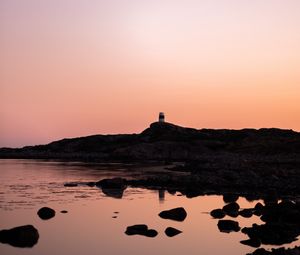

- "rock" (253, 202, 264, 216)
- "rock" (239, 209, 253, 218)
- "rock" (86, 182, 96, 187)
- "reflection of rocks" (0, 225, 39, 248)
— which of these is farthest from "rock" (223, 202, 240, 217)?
"rock" (86, 182, 96, 187)

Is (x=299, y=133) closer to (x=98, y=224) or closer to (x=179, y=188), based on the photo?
(x=179, y=188)

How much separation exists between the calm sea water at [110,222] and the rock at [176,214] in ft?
1.69

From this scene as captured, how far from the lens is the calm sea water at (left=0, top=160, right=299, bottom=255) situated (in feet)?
82.4

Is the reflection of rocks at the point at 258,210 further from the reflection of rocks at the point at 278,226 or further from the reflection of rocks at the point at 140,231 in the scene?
the reflection of rocks at the point at 140,231

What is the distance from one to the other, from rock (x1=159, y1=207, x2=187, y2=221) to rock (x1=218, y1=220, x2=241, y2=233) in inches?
146

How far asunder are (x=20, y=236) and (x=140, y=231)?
7388 mm

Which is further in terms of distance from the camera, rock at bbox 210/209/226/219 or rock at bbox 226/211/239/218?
rock at bbox 210/209/226/219

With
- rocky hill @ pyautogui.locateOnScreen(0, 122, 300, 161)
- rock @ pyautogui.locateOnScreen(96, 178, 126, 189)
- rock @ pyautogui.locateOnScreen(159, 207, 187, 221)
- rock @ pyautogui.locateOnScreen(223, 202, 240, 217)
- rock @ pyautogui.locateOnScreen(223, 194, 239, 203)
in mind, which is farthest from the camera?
rocky hill @ pyautogui.locateOnScreen(0, 122, 300, 161)

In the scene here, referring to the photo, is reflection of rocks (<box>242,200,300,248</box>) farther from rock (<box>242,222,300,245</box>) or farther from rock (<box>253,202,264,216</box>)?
rock (<box>253,202,264,216</box>)

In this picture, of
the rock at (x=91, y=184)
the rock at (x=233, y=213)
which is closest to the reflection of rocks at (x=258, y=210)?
the rock at (x=233, y=213)

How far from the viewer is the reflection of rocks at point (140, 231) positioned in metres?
27.7

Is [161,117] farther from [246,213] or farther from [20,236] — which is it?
[20,236]

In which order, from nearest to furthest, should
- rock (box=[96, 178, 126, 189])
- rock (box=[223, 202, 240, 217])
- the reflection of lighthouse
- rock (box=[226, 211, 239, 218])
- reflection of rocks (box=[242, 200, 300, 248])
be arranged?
reflection of rocks (box=[242, 200, 300, 248]) < rock (box=[226, 211, 239, 218]) < rock (box=[223, 202, 240, 217]) < rock (box=[96, 178, 126, 189]) < the reflection of lighthouse

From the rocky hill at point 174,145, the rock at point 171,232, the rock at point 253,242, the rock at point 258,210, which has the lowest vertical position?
the rock at point 253,242
